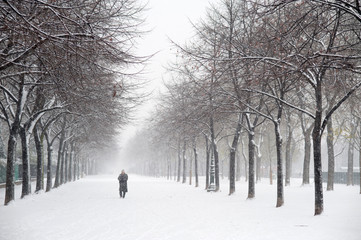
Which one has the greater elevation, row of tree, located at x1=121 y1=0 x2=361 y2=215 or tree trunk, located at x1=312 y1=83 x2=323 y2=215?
row of tree, located at x1=121 y1=0 x2=361 y2=215

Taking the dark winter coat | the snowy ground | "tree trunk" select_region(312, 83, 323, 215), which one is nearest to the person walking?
the dark winter coat

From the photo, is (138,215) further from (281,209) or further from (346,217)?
(346,217)

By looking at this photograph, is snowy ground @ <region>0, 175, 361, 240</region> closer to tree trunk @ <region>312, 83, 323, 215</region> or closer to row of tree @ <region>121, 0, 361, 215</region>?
tree trunk @ <region>312, 83, 323, 215</region>

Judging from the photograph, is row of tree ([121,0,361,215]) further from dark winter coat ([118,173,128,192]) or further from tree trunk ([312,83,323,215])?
dark winter coat ([118,173,128,192])

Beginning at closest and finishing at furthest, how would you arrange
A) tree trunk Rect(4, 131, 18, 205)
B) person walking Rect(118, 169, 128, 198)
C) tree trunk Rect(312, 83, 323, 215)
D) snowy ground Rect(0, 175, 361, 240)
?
snowy ground Rect(0, 175, 361, 240) < tree trunk Rect(312, 83, 323, 215) < tree trunk Rect(4, 131, 18, 205) < person walking Rect(118, 169, 128, 198)

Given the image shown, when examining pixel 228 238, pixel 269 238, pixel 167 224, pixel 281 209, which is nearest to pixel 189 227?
pixel 167 224

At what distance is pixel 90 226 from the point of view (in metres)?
11.0

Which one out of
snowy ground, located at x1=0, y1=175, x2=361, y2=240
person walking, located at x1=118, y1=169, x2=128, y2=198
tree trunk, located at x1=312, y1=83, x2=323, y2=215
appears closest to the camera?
snowy ground, located at x1=0, y1=175, x2=361, y2=240

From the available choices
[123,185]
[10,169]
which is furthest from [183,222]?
[123,185]

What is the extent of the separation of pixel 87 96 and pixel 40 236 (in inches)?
270

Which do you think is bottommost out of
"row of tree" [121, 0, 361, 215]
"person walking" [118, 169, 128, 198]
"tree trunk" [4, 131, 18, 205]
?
"person walking" [118, 169, 128, 198]

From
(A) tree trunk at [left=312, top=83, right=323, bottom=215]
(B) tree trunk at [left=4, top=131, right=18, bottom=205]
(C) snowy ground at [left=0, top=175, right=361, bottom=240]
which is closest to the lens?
(C) snowy ground at [left=0, top=175, right=361, bottom=240]

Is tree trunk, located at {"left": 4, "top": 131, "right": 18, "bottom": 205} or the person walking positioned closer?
tree trunk, located at {"left": 4, "top": 131, "right": 18, "bottom": 205}

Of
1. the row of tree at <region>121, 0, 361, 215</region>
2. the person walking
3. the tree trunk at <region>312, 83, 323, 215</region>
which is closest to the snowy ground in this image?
the tree trunk at <region>312, 83, 323, 215</region>
